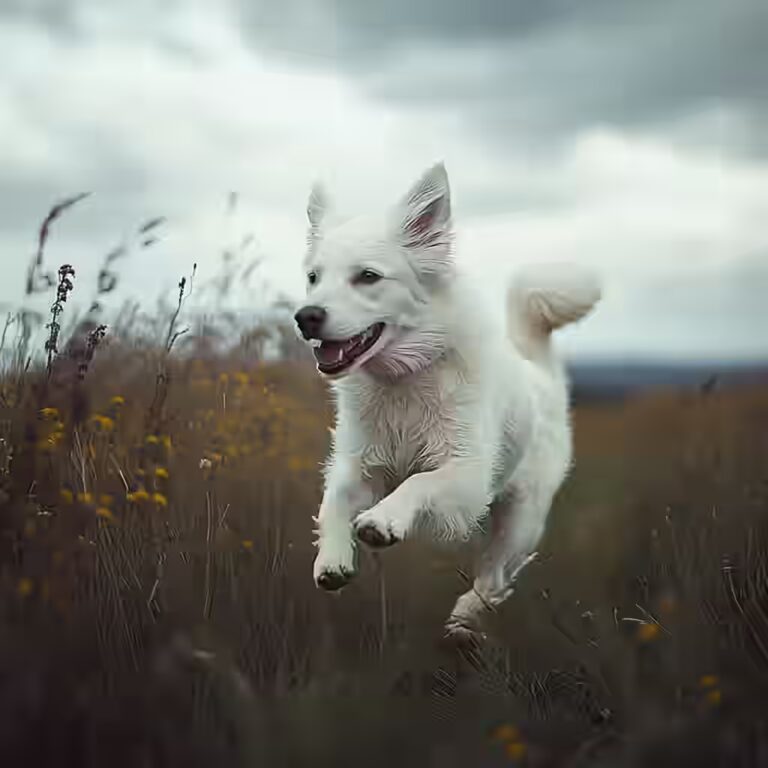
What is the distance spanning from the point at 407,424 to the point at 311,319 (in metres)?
0.73

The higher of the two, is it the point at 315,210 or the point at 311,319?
the point at 315,210

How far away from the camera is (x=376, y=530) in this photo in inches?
131

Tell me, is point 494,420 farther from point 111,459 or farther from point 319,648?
point 111,459

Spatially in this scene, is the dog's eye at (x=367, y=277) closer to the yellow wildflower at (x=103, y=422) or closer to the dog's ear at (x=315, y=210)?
the dog's ear at (x=315, y=210)

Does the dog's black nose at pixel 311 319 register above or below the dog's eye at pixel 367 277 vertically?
below

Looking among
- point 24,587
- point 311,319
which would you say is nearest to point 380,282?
point 311,319

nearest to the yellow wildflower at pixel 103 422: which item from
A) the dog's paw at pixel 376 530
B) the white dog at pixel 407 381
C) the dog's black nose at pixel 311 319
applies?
the white dog at pixel 407 381

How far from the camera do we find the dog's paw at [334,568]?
3.59m

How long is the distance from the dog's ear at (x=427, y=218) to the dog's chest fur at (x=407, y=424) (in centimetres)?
42

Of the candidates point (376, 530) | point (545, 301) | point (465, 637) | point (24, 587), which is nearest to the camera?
point (24, 587)

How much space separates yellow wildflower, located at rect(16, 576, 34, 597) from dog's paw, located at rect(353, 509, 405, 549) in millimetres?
968

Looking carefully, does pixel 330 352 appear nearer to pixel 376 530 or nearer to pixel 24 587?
pixel 376 530

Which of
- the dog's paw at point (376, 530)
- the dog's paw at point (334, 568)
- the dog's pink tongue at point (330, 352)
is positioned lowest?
the dog's paw at point (334, 568)

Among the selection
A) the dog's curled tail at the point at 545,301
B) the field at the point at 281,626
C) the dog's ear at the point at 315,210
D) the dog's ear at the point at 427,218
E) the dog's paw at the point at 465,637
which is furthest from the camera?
the dog's curled tail at the point at 545,301
